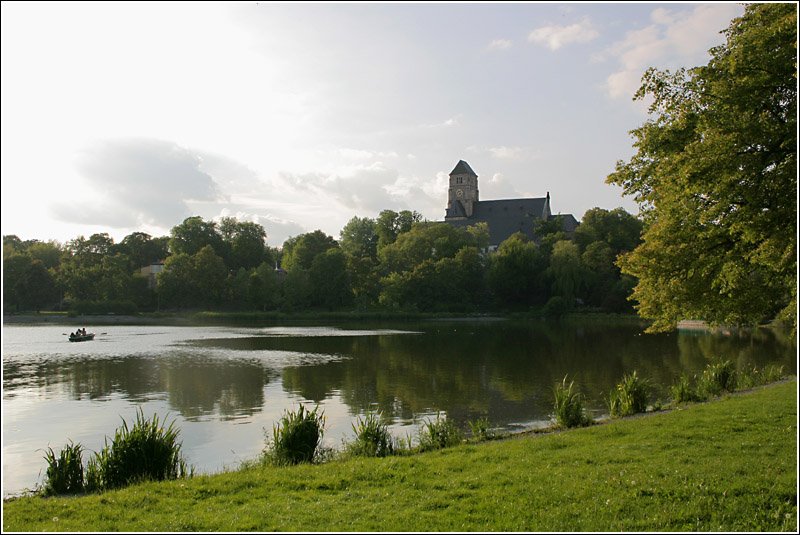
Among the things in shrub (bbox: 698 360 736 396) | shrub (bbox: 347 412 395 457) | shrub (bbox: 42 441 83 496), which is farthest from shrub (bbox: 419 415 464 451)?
shrub (bbox: 698 360 736 396)

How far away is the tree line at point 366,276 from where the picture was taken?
7550 cm

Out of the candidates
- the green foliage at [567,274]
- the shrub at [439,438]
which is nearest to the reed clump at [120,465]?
the shrub at [439,438]

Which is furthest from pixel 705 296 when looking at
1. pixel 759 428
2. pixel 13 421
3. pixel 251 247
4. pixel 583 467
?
pixel 251 247

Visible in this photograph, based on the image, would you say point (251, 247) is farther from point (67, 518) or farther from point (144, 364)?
point (67, 518)

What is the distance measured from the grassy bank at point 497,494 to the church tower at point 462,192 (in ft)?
358

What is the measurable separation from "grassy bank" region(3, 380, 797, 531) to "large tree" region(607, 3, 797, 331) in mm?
2547

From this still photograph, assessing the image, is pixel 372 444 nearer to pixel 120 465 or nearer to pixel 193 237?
pixel 120 465

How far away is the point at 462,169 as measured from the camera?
4751 inches

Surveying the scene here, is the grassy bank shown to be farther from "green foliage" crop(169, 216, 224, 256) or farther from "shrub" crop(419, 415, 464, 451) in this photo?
"green foliage" crop(169, 216, 224, 256)

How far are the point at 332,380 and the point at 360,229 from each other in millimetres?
87427

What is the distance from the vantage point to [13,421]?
16062mm

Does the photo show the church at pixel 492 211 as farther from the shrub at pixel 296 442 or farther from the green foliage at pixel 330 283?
the shrub at pixel 296 442

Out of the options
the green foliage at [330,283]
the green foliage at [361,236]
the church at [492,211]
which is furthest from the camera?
the church at [492,211]

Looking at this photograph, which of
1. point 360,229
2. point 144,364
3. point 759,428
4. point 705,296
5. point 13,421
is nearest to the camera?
point 759,428
